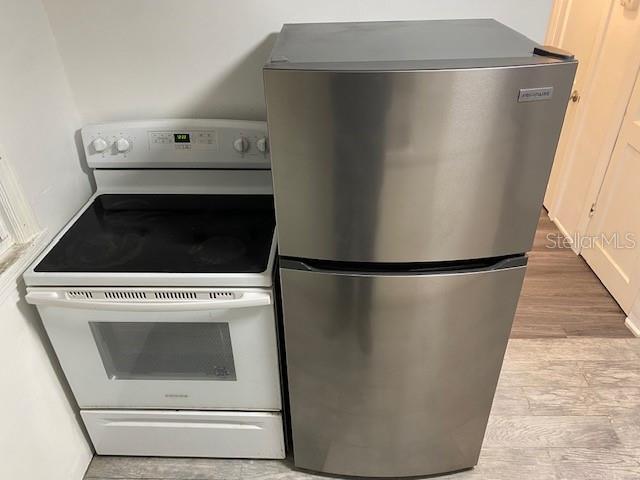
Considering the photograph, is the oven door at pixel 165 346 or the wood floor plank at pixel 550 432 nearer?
the oven door at pixel 165 346

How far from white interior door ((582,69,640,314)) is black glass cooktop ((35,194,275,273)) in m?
1.75

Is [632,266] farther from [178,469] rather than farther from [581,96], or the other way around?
[178,469]

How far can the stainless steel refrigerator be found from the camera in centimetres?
94

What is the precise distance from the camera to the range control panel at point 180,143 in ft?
5.11

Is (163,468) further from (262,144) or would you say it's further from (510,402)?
(510,402)

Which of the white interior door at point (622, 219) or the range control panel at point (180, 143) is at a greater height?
the range control panel at point (180, 143)

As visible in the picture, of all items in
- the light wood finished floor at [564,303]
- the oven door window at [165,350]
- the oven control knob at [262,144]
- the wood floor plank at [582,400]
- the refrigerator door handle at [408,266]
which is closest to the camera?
the refrigerator door handle at [408,266]

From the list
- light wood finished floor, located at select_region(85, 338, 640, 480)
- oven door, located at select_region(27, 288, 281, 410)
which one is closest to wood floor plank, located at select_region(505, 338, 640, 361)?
light wood finished floor, located at select_region(85, 338, 640, 480)

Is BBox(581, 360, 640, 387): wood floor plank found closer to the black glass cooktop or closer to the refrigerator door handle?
the refrigerator door handle

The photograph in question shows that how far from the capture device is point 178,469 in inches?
65.7

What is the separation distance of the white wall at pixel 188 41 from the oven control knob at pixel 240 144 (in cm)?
12

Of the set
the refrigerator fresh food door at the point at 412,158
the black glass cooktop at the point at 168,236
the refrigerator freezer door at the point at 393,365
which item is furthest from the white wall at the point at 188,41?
the refrigerator freezer door at the point at 393,365

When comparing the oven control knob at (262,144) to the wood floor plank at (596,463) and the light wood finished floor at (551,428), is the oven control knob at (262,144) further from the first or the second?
the wood floor plank at (596,463)

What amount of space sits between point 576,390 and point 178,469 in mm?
1549
